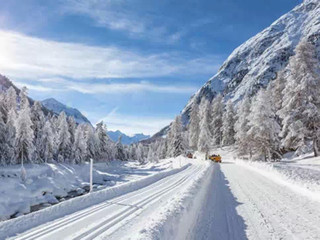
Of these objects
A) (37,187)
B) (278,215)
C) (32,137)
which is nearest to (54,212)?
(278,215)

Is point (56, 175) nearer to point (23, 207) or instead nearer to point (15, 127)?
point (15, 127)

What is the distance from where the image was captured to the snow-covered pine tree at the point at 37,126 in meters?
47.0

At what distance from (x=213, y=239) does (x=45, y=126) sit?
47102 millimetres

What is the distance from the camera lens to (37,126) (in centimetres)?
4759

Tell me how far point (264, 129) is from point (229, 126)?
31.8 metres

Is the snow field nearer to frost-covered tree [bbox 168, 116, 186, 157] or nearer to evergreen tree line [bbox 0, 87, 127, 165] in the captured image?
evergreen tree line [bbox 0, 87, 127, 165]

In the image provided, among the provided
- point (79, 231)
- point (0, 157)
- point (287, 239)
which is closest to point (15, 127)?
point (0, 157)

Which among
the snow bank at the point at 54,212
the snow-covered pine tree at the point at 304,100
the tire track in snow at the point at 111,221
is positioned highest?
the snow-covered pine tree at the point at 304,100

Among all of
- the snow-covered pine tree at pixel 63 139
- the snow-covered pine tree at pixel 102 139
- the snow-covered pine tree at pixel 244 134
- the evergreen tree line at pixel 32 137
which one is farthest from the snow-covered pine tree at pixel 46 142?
the snow-covered pine tree at pixel 244 134

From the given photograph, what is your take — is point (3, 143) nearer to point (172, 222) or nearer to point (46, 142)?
point (46, 142)

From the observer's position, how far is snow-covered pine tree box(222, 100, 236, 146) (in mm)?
67050

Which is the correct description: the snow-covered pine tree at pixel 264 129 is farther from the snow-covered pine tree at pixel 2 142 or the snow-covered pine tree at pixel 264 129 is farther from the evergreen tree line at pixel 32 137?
the snow-covered pine tree at pixel 2 142

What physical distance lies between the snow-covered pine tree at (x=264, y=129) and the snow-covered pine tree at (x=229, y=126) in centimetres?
2851

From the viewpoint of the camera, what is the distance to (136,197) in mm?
12773
